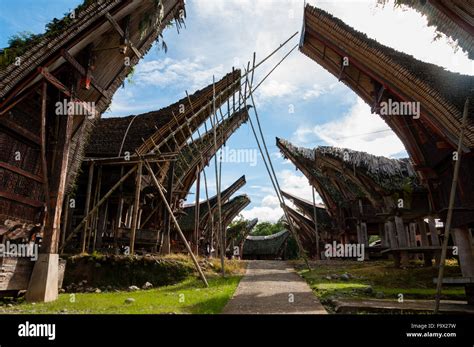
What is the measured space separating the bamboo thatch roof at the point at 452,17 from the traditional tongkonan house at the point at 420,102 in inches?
5.6

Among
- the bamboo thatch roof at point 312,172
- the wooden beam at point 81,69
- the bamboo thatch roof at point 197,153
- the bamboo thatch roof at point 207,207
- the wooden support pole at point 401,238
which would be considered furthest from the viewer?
the bamboo thatch roof at point 207,207

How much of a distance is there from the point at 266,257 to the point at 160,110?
29.1 m

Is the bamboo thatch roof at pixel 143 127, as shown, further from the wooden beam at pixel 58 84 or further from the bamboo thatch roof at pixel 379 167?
the bamboo thatch roof at pixel 379 167

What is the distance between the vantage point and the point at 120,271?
9750mm

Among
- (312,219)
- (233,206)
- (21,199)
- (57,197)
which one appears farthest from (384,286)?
(312,219)

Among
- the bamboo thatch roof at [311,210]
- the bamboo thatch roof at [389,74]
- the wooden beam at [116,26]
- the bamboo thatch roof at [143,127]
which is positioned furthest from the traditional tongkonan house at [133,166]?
the bamboo thatch roof at [311,210]

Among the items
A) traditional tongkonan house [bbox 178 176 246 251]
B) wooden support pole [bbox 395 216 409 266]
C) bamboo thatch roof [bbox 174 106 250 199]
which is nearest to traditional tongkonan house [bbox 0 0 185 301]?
bamboo thatch roof [bbox 174 106 250 199]

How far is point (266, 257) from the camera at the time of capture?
40375 millimetres

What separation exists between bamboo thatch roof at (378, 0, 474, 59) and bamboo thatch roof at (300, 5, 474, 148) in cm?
131

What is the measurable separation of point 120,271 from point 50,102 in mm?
5492

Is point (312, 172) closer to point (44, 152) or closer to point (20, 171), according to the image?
point (44, 152)

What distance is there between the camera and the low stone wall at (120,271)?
376 inches
